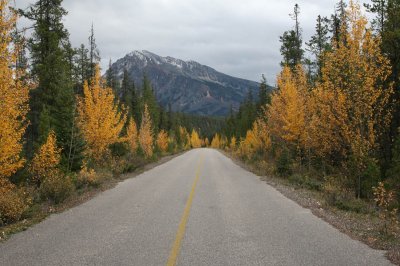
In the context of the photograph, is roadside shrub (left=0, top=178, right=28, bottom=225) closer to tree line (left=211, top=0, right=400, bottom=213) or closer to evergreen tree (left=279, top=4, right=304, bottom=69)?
tree line (left=211, top=0, right=400, bottom=213)

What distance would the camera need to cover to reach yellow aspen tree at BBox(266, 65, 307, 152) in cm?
2307

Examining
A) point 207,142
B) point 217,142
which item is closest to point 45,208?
point 217,142

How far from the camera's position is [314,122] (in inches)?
739

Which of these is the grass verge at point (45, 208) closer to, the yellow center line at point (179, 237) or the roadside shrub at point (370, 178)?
the yellow center line at point (179, 237)

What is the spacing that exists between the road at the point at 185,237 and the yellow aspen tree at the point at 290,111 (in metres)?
10.4

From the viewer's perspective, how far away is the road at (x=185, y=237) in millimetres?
6684

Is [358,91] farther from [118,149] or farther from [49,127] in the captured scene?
[118,149]

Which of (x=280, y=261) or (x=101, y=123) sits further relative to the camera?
(x=101, y=123)

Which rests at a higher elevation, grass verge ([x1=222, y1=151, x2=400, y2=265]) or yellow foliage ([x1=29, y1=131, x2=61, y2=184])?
yellow foliage ([x1=29, y1=131, x2=61, y2=184])

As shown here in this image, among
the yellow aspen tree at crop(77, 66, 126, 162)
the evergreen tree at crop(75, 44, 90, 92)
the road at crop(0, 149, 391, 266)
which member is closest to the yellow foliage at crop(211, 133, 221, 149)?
the evergreen tree at crop(75, 44, 90, 92)

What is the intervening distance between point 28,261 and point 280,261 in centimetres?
453

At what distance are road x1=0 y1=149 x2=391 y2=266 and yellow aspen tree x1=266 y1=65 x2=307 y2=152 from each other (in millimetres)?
10449

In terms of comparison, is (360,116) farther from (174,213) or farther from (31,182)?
(31,182)

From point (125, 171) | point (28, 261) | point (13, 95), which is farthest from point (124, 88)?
point (28, 261)
